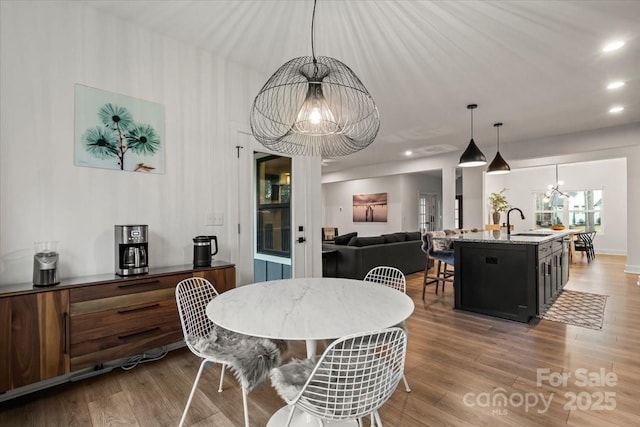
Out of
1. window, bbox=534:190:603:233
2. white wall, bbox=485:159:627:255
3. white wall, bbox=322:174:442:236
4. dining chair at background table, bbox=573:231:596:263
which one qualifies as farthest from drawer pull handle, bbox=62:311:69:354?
window, bbox=534:190:603:233

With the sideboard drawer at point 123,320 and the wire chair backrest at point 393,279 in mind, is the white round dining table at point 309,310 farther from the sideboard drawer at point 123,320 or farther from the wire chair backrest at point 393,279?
the sideboard drawer at point 123,320

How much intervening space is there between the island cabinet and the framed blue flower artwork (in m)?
1.00

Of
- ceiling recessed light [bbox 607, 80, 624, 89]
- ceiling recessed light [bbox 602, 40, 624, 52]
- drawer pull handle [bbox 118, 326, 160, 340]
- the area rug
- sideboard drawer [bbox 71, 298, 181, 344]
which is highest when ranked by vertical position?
ceiling recessed light [bbox 602, 40, 624, 52]

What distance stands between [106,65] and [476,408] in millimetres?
3554

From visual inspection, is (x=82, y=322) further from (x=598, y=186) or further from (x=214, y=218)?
(x=598, y=186)

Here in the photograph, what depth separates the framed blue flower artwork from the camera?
7.48 ft

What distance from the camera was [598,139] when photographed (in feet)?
18.0

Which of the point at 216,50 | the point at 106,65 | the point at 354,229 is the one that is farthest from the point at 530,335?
the point at 354,229

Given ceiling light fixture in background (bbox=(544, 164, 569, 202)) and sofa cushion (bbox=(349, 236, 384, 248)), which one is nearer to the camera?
sofa cushion (bbox=(349, 236, 384, 248))

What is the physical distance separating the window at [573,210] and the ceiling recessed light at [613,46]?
314 inches

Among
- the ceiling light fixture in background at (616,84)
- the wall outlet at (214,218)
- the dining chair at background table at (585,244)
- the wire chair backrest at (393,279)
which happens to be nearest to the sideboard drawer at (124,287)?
the wall outlet at (214,218)

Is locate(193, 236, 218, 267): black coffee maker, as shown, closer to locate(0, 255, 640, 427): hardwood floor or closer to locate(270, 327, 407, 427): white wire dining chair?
locate(0, 255, 640, 427): hardwood floor

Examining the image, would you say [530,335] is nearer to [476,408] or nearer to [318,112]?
[476,408]

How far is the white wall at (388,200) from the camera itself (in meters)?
9.35
